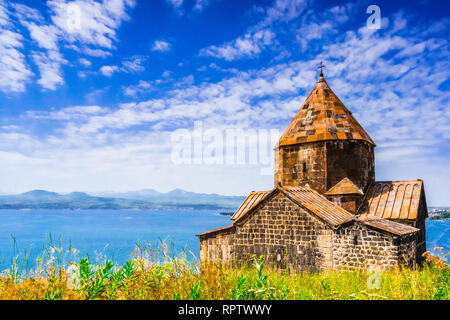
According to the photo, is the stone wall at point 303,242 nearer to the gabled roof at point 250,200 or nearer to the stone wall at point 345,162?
the gabled roof at point 250,200

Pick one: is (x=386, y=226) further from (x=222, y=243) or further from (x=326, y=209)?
(x=222, y=243)

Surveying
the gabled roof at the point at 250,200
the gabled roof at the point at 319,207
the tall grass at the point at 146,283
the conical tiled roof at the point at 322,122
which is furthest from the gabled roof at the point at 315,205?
the tall grass at the point at 146,283

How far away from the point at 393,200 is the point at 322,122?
4.44 m

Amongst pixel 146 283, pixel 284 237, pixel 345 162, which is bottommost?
pixel 284 237

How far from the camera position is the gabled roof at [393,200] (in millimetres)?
11516

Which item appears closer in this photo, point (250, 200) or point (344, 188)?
point (344, 188)

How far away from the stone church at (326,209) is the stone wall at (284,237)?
0.03 metres

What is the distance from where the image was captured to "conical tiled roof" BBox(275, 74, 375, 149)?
1316 cm

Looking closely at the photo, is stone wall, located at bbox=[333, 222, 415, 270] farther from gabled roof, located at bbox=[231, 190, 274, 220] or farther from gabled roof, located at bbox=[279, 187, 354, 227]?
gabled roof, located at bbox=[231, 190, 274, 220]

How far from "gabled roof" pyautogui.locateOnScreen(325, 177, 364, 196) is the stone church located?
39mm

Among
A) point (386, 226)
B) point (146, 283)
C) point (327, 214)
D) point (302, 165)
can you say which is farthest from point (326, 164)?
point (146, 283)

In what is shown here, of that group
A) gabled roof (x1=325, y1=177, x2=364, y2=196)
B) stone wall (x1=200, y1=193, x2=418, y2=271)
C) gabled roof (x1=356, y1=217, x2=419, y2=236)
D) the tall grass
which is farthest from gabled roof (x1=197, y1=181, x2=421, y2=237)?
the tall grass

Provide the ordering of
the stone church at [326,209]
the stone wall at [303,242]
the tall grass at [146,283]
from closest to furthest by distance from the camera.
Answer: the tall grass at [146,283]
the stone wall at [303,242]
the stone church at [326,209]

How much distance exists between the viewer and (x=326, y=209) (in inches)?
406
